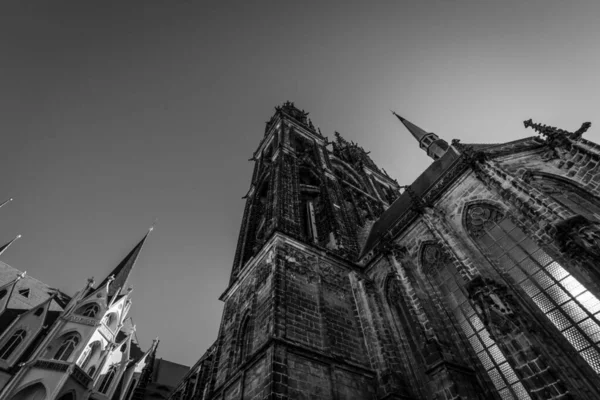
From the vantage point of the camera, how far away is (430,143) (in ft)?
73.0

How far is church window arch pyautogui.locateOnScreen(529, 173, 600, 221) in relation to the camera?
763cm

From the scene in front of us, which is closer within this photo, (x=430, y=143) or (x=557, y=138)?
(x=557, y=138)

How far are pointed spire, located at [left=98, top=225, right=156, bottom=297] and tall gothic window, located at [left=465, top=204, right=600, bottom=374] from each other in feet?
89.8

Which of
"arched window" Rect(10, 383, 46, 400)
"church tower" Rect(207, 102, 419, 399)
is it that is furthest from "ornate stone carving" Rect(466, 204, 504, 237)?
"arched window" Rect(10, 383, 46, 400)

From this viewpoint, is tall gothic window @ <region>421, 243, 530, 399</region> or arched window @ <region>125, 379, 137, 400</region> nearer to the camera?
tall gothic window @ <region>421, 243, 530, 399</region>

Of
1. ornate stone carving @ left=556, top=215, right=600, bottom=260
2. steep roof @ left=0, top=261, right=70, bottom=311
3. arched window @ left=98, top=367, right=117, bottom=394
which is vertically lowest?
ornate stone carving @ left=556, top=215, right=600, bottom=260

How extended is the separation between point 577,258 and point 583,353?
1.83 meters

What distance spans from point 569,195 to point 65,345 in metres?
27.2

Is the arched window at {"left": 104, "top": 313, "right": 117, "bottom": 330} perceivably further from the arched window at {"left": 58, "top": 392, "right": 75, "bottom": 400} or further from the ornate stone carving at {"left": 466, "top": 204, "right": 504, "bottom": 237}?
the ornate stone carving at {"left": 466, "top": 204, "right": 504, "bottom": 237}

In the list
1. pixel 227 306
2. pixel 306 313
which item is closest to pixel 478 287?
pixel 306 313

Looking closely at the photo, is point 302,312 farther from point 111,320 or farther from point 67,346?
point 111,320

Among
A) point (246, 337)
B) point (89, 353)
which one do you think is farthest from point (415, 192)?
point (89, 353)

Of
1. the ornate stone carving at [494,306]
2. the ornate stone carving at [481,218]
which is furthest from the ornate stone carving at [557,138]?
the ornate stone carving at [494,306]

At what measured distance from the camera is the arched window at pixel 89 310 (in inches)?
898
